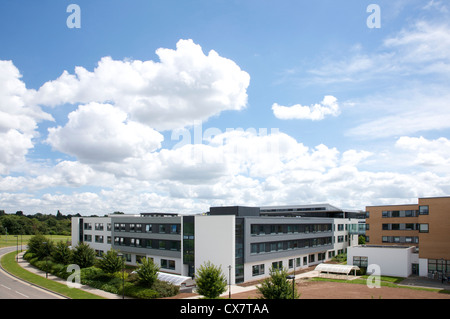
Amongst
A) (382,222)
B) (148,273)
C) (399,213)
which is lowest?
(148,273)

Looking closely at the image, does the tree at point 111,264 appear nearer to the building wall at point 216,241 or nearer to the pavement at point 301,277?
the pavement at point 301,277

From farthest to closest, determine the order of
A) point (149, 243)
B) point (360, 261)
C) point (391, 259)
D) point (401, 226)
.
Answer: point (401, 226) < point (149, 243) < point (360, 261) < point (391, 259)

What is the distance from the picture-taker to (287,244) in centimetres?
6069

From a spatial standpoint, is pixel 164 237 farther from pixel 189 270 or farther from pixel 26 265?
pixel 26 265

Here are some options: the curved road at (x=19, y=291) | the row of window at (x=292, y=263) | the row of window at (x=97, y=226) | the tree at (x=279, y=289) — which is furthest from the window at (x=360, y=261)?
the row of window at (x=97, y=226)

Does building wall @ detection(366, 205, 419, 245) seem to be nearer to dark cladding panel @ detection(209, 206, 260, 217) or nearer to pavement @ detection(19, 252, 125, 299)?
dark cladding panel @ detection(209, 206, 260, 217)

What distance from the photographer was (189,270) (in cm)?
5291

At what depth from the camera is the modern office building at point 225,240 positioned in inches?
1970

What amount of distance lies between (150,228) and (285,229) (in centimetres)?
2506

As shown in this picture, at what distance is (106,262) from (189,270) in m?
12.8

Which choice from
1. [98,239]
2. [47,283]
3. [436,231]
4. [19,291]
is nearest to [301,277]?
[436,231]

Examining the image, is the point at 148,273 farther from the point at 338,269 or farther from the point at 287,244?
the point at 338,269

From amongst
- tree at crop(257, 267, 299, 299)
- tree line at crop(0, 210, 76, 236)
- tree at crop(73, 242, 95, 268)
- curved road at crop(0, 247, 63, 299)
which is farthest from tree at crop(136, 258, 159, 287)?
tree line at crop(0, 210, 76, 236)
